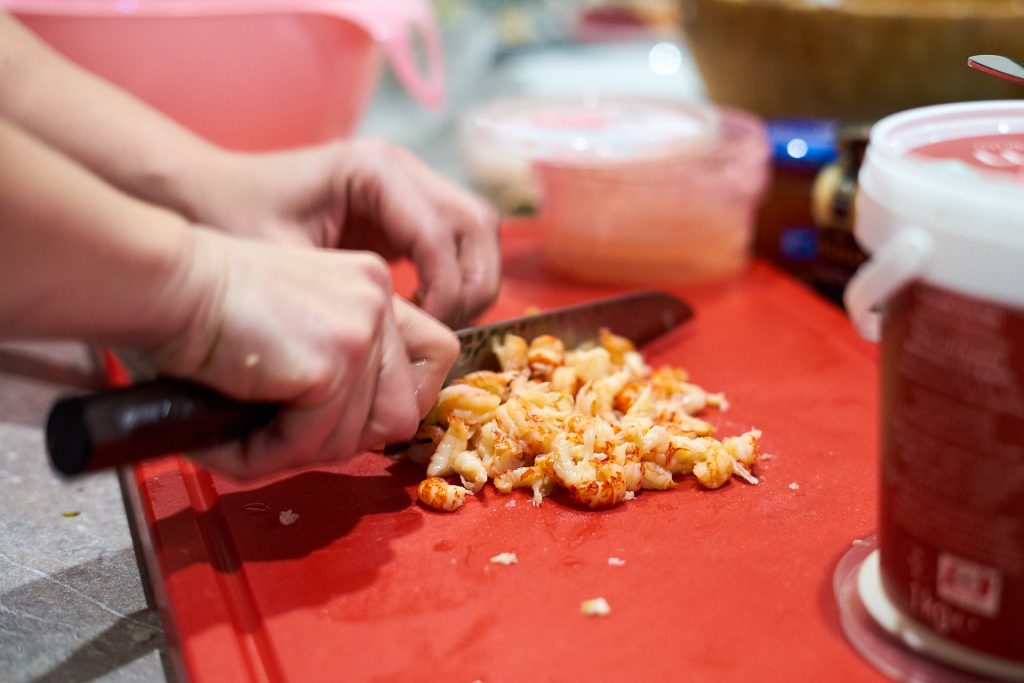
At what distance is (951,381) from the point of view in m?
0.62

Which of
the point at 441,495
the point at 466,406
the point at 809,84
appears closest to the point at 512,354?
the point at 466,406

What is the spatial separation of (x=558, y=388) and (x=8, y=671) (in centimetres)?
56

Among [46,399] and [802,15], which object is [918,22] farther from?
[46,399]

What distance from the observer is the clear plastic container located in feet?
4.93

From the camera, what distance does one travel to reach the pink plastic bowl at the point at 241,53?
4.65 feet

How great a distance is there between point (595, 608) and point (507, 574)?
0.29ft

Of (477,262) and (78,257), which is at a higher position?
(78,257)

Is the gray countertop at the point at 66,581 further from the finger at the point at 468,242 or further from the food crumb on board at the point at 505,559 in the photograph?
the finger at the point at 468,242

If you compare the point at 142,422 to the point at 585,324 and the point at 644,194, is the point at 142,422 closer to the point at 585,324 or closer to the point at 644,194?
the point at 585,324

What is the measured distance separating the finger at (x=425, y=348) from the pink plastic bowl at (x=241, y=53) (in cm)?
73

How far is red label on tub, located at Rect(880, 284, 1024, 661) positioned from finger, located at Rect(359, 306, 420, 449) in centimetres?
38

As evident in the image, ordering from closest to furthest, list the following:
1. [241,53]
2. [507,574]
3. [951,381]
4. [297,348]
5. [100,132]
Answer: [951,381], [297,348], [507,574], [100,132], [241,53]

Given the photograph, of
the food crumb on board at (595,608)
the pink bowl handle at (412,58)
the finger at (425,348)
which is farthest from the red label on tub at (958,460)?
the pink bowl handle at (412,58)

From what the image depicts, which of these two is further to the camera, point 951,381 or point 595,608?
point 595,608
